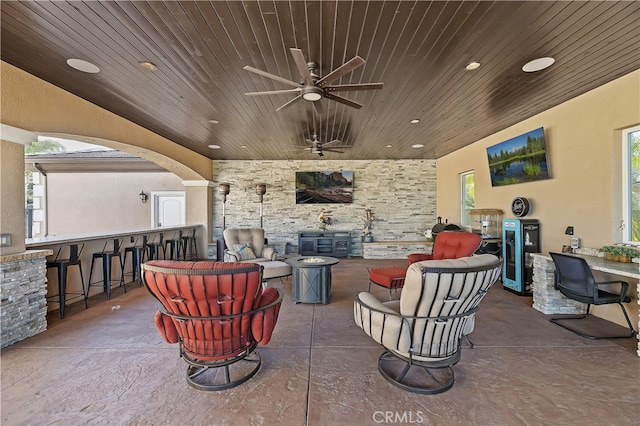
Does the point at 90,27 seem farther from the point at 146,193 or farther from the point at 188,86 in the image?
the point at 146,193

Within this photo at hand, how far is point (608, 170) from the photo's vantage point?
11.2 feet

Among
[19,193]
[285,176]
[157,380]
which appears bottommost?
[157,380]

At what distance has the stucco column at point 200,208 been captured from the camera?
7.83 meters

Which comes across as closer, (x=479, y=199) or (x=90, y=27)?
(x=90, y=27)

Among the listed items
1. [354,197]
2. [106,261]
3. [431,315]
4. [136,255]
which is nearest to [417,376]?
[431,315]

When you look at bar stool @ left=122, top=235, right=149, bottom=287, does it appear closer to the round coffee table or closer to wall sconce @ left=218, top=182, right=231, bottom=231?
wall sconce @ left=218, top=182, right=231, bottom=231

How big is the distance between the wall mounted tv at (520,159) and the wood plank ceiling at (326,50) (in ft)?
1.47

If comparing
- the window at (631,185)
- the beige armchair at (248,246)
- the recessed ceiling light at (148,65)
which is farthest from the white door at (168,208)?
the window at (631,185)

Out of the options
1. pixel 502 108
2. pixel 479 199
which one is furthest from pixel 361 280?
pixel 502 108

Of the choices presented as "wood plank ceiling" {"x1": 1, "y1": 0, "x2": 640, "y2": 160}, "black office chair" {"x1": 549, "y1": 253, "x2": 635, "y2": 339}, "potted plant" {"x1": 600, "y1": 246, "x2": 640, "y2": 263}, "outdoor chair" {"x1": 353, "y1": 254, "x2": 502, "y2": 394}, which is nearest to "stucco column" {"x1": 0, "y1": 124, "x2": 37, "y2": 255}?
"wood plank ceiling" {"x1": 1, "y1": 0, "x2": 640, "y2": 160}

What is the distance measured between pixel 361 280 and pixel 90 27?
5.02 m

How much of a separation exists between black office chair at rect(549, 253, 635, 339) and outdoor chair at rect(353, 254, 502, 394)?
5.68ft

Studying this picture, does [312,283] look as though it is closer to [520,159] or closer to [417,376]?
[417,376]

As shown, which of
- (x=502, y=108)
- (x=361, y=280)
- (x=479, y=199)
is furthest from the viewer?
(x=479, y=199)
